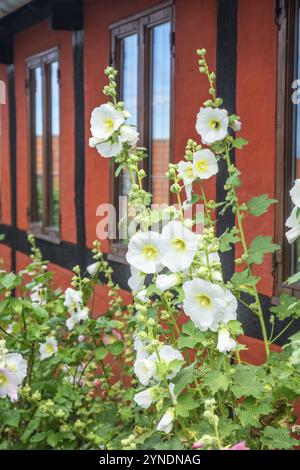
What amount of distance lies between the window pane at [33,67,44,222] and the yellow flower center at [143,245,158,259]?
558 centimetres

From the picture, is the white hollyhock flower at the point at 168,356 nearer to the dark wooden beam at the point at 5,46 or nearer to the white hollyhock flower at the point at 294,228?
the white hollyhock flower at the point at 294,228

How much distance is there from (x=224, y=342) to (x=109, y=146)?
75cm

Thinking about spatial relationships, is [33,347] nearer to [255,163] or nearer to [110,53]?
[255,163]

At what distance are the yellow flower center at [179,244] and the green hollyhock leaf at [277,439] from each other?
0.61 metres

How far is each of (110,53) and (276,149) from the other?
2.29 meters

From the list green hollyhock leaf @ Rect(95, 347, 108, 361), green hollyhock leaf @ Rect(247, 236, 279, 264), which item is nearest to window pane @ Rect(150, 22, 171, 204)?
green hollyhock leaf @ Rect(95, 347, 108, 361)

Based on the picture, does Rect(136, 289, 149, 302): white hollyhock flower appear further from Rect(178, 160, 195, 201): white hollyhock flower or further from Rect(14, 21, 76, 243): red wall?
Rect(14, 21, 76, 243): red wall

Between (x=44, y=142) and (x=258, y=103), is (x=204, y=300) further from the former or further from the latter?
(x=44, y=142)

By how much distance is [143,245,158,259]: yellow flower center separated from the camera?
7.84 ft

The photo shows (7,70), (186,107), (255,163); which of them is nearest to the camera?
(255,163)

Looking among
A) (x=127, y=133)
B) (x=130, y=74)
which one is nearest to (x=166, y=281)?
(x=127, y=133)

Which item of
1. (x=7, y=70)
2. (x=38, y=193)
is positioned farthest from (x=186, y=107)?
(x=7, y=70)

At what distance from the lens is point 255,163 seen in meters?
4.05

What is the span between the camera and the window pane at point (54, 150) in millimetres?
7418
